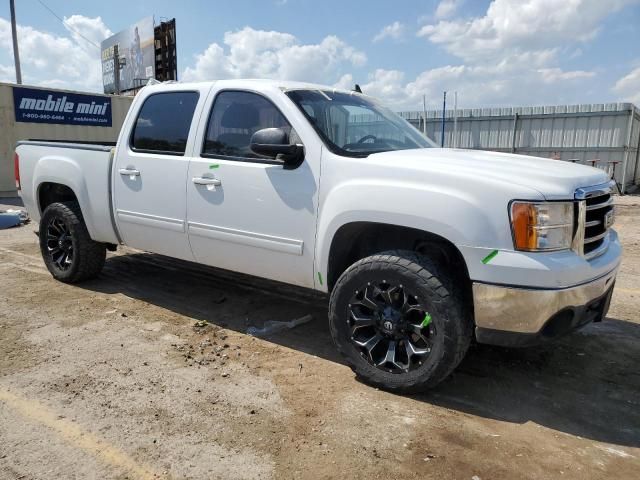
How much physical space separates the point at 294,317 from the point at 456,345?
6.39 ft

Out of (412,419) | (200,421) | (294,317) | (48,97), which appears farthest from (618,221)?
(48,97)

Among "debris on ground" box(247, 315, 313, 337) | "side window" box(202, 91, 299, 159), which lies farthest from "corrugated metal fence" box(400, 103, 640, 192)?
"side window" box(202, 91, 299, 159)

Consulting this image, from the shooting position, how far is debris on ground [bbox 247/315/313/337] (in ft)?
14.0

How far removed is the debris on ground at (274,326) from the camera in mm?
4262

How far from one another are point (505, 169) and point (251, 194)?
1.75 metres

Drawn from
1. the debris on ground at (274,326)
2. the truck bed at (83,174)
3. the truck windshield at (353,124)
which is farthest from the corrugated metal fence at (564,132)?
the debris on ground at (274,326)

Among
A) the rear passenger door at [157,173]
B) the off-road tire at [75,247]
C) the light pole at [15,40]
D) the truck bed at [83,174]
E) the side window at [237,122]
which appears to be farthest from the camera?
the light pole at [15,40]

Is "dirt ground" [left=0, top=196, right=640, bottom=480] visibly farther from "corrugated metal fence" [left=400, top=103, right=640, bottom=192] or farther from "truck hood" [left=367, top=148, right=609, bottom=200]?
"corrugated metal fence" [left=400, top=103, right=640, bottom=192]

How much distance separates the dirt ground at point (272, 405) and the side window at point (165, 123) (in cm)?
150

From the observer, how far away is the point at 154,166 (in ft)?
14.4

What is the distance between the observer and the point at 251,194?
3.78m

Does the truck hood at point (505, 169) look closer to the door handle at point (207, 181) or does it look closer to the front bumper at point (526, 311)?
the front bumper at point (526, 311)

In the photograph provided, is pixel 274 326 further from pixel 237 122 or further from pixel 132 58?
pixel 132 58

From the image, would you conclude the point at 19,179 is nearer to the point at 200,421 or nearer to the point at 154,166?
the point at 154,166
